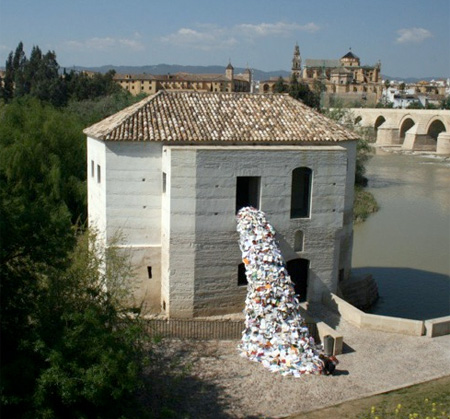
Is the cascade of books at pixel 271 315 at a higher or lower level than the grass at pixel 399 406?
higher

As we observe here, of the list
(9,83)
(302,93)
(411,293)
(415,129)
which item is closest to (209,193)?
(411,293)

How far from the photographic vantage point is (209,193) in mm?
15758

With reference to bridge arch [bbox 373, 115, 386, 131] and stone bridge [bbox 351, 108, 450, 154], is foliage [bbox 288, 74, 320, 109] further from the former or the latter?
bridge arch [bbox 373, 115, 386, 131]

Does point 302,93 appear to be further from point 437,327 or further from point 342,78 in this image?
point 342,78

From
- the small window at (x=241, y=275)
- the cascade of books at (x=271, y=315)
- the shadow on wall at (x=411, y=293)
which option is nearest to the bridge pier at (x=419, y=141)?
the shadow on wall at (x=411, y=293)

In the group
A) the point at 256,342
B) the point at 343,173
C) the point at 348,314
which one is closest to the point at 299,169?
the point at 343,173

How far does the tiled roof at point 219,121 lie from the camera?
644 inches

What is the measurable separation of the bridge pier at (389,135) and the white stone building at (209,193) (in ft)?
211

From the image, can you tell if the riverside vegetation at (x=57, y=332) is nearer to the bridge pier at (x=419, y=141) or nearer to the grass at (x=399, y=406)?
the grass at (x=399, y=406)

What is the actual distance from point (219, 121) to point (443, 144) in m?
58.8

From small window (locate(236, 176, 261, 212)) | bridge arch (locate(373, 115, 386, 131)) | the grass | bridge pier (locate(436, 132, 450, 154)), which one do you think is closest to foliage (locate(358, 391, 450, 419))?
the grass

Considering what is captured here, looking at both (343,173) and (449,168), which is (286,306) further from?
(449,168)

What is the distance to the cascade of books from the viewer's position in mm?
13584

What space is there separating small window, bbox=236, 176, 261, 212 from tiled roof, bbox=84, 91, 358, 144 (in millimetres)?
1192
